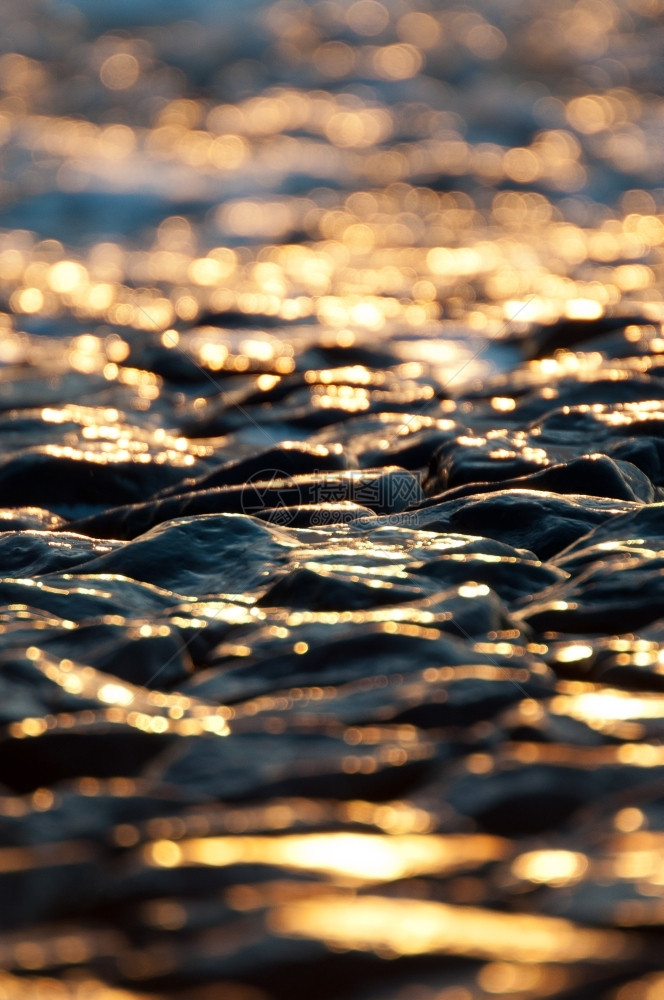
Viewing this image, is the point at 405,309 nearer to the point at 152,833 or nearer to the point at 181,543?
the point at 181,543

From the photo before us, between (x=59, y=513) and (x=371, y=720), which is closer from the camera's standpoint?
(x=371, y=720)

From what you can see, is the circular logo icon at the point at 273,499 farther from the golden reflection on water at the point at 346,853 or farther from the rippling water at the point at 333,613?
the golden reflection on water at the point at 346,853

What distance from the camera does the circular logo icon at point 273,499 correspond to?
13.3 ft

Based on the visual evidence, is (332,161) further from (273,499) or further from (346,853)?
(346,853)

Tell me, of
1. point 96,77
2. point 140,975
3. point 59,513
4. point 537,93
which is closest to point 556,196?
point 537,93

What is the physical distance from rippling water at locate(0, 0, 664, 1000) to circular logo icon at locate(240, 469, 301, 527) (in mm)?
14

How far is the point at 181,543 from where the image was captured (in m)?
3.63

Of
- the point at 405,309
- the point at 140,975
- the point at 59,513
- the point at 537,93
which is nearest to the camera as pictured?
the point at 140,975

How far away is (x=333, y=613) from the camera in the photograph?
3084 millimetres

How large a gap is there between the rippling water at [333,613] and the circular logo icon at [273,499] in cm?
1

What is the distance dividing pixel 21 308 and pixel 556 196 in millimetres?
5374

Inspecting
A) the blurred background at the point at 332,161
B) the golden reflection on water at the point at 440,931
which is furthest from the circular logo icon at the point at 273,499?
the blurred background at the point at 332,161

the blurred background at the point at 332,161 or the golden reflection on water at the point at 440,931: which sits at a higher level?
the blurred background at the point at 332,161

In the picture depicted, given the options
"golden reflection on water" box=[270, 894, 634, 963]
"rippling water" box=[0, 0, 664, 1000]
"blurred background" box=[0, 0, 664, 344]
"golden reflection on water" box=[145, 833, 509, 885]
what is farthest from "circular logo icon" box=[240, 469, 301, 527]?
"blurred background" box=[0, 0, 664, 344]
